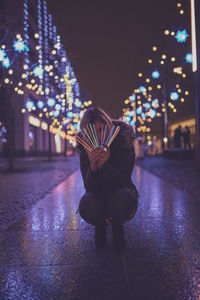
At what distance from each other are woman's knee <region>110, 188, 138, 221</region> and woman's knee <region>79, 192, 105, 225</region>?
129mm

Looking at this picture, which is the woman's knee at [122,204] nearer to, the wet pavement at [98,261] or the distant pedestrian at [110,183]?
the distant pedestrian at [110,183]

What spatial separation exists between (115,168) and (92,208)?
1.64 feet

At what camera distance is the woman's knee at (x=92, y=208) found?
122 inches

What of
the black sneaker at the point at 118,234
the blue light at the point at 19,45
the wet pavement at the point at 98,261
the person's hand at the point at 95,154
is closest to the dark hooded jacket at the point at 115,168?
the person's hand at the point at 95,154

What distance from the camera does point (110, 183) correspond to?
121 inches

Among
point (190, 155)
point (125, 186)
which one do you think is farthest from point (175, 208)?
point (190, 155)

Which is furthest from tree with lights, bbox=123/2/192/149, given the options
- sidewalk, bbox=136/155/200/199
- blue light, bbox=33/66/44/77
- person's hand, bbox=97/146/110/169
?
person's hand, bbox=97/146/110/169

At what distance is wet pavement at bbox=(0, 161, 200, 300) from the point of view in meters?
2.32

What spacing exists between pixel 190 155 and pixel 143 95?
12186 mm

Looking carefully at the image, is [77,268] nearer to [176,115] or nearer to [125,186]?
[125,186]

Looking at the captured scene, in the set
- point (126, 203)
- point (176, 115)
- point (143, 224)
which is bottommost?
point (143, 224)

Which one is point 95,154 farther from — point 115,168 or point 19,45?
point 19,45

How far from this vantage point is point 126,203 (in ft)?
9.92

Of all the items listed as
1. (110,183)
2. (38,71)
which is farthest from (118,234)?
(38,71)
